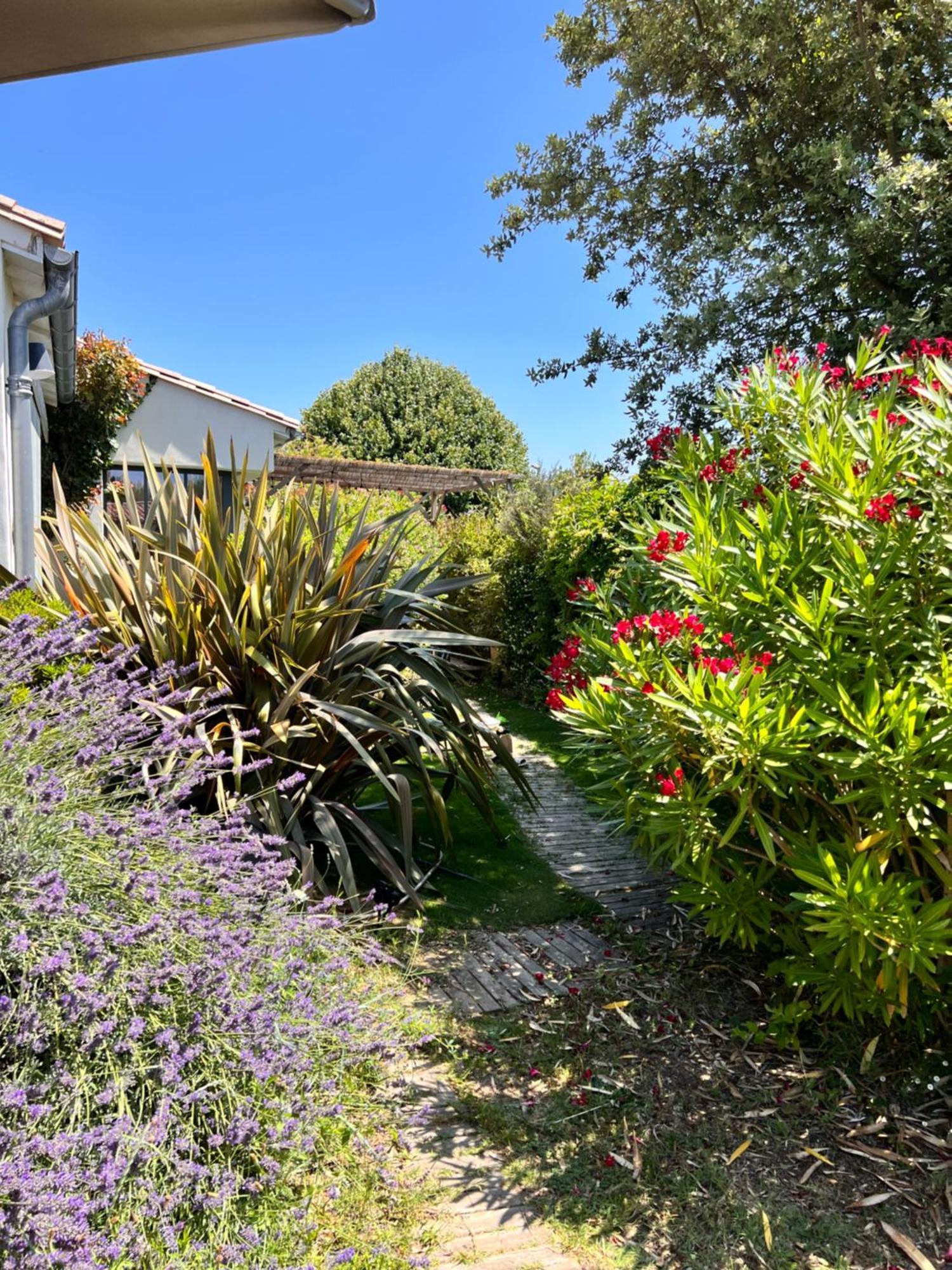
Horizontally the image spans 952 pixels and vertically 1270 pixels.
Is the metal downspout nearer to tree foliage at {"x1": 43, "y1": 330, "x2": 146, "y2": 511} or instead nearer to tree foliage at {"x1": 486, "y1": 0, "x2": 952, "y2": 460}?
tree foliage at {"x1": 486, "y1": 0, "x2": 952, "y2": 460}

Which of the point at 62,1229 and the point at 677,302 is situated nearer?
the point at 62,1229

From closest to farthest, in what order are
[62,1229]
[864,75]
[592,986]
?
[62,1229], [592,986], [864,75]

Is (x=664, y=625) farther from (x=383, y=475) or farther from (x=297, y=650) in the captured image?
(x=383, y=475)

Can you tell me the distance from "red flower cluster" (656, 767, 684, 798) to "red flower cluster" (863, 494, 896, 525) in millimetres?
1084

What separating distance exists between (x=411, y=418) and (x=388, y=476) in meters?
10.9

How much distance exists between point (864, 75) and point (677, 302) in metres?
2.01

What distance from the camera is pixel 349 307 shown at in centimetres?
2167

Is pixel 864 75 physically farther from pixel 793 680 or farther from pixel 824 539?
pixel 793 680

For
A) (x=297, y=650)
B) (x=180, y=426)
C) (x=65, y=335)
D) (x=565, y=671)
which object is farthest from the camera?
(x=180, y=426)

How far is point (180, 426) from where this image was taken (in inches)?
557

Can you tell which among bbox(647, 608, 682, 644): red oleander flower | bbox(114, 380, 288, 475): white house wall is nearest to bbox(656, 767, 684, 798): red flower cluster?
bbox(647, 608, 682, 644): red oleander flower

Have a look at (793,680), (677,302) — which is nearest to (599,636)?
(793,680)

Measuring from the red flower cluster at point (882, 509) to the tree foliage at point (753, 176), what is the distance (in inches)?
126

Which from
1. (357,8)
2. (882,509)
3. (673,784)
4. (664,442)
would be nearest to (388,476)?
(664,442)
